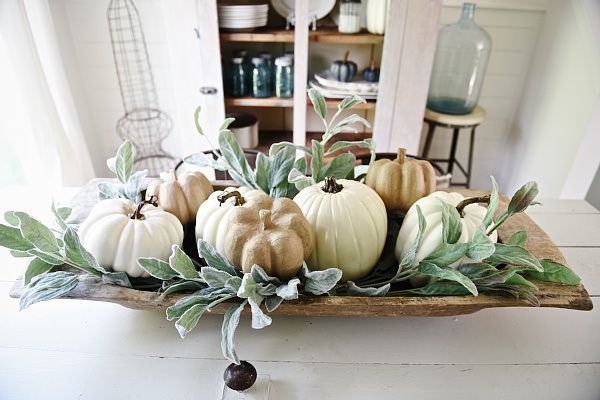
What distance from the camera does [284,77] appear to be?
168 centimetres

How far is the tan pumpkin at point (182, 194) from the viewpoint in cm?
75

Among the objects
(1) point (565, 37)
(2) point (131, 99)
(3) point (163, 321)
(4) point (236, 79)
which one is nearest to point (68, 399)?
(3) point (163, 321)

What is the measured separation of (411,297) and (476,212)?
0.65 ft

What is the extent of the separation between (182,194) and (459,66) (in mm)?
1593

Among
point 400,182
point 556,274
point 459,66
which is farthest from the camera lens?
point 459,66

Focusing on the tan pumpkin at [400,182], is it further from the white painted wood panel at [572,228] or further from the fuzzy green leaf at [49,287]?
the fuzzy green leaf at [49,287]

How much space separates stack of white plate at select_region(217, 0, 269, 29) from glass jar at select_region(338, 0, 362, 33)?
302 mm

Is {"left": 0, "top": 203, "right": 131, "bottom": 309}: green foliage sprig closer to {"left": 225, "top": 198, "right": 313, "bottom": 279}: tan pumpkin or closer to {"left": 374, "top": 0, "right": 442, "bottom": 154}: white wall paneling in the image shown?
{"left": 225, "top": 198, "right": 313, "bottom": 279}: tan pumpkin

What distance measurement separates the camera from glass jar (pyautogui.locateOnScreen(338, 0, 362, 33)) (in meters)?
1.59

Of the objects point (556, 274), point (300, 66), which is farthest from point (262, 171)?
point (300, 66)

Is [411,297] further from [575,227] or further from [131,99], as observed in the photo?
[131,99]

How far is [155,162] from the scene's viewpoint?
2.25 metres

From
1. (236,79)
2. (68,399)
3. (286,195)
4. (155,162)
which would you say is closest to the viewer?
(68,399)

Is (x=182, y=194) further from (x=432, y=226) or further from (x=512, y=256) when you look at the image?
(x=512, y=256)
